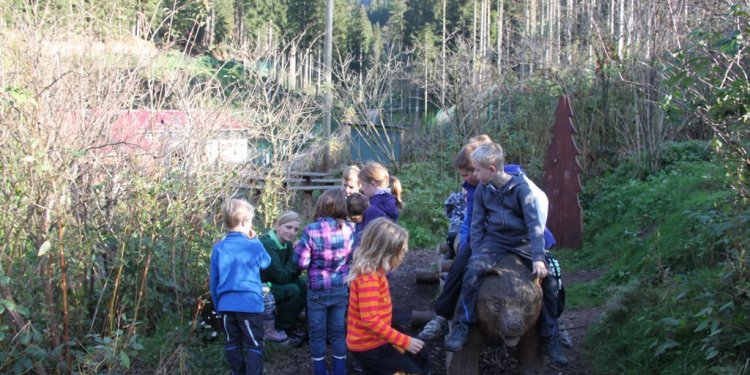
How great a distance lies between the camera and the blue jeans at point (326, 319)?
5.07 meters

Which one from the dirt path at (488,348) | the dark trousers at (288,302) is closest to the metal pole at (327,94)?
the dirt path at (488,348)

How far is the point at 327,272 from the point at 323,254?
0.44 ft

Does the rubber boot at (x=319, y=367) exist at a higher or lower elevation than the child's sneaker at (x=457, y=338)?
lower

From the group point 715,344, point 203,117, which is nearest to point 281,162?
point 203,117

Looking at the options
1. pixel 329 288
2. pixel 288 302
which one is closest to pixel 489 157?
pixel 329 288

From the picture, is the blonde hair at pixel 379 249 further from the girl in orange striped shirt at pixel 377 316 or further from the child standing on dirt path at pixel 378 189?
the child standing on dirt path at pixel 378 189

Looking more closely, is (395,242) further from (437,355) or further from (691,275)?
(691,275)

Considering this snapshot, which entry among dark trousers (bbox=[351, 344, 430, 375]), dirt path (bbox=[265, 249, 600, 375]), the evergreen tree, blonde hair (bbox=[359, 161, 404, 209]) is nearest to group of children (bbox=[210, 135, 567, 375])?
dark trousers (bbox=[351, 344, 430, 375])

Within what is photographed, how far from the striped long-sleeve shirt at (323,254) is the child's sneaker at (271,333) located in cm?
82

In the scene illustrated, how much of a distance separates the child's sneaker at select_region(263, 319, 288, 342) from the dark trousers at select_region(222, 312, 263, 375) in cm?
70

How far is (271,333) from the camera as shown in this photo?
19.0ft

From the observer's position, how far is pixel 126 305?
5.44m

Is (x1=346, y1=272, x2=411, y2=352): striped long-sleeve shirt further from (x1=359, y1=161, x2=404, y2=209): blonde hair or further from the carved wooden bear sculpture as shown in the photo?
(x1=359, y1=161, x2=404, y2=209): blonde hair

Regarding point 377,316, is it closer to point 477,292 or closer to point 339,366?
point 477,292
